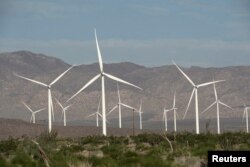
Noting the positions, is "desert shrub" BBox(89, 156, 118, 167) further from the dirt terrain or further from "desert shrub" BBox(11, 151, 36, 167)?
the dirt terrain

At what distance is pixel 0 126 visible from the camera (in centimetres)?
11206

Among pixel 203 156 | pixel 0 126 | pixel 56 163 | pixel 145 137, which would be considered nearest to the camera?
pixel 56 163

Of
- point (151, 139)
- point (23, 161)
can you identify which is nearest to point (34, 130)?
point (151, 139)

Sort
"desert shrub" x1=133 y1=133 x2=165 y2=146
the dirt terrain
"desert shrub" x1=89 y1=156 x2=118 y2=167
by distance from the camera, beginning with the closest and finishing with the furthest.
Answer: "desert shrub" x1=89 y1=156 x2=118 y2=167
"desert shrub" x1=133 y1=133 x2=165 y2=146
the dirt terrain

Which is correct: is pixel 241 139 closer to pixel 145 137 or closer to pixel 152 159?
pixel 145 137

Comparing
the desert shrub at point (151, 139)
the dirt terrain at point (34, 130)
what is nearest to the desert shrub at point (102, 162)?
the desert shrub at point (151, 139)

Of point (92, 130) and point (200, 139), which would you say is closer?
point (200, 139)

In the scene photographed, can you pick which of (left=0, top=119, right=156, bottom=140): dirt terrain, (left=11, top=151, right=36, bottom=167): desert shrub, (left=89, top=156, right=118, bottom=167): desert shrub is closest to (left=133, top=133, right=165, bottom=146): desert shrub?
(left=89, top=156, right=118, bottom=167): desert shrub

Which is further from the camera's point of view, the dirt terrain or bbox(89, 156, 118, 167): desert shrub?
the dirt terrain

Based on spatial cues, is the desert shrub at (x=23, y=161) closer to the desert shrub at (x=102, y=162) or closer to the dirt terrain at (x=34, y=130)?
the desert shrub at (x=102, y=162)

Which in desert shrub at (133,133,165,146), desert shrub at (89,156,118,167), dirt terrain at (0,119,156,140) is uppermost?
dirt terrain at (0,119,156,140)

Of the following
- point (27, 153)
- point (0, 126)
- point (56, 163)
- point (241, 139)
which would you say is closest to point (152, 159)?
point (56, 163)

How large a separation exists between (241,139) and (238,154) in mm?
28482

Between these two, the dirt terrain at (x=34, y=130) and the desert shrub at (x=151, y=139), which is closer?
the desert shrub at (x=151, y=139)
